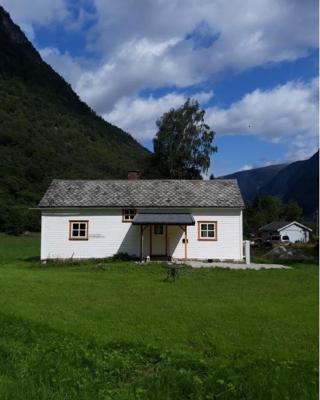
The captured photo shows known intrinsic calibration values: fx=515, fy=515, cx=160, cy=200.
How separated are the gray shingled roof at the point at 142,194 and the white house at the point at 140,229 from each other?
58 mm

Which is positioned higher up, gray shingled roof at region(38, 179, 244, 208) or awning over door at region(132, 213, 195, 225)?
gray shingled roof at region(38, 179, 244, 208)

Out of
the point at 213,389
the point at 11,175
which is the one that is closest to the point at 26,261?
the point at 213,389

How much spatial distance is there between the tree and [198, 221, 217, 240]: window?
21.7 metres

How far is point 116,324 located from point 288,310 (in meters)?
4.21

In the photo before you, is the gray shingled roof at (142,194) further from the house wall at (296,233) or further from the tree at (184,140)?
the house wall at (296,233)

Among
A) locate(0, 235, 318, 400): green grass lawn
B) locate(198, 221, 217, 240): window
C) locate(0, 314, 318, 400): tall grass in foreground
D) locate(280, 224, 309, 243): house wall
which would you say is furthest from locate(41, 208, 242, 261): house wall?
locate(280, 224, 309, 243): house wall

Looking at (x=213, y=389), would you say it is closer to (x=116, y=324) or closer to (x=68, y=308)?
(x=116, y=324)

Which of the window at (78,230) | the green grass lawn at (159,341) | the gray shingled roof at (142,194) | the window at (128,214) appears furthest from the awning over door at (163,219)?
the green grass lawn at (159,341)

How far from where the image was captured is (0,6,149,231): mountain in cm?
6956

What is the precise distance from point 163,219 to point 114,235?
3065 millimetres

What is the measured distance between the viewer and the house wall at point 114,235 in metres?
28.5

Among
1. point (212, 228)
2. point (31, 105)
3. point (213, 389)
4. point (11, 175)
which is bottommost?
point (213, 389)

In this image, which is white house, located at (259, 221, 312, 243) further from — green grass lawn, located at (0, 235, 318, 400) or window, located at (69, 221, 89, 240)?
green grass lawn, located at (0, 235, 318, 400)

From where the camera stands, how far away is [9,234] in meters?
64.4
